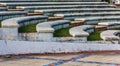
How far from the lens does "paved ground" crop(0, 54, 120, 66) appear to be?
31.2 ft

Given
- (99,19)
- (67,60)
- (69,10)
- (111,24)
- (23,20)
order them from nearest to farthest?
A: (67,60), (23,20), (111,24), (99,19), (69,10)

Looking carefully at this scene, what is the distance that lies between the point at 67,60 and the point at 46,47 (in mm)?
1262

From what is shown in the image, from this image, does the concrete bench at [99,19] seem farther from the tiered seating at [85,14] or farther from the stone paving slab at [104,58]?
the stone paving slab at [104,58]

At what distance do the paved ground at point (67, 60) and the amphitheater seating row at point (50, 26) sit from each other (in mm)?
1188

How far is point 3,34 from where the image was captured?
11.1m

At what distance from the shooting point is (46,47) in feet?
36.3

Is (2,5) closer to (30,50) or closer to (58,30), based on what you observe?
(58,30)

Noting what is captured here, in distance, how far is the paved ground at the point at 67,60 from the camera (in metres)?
9.52

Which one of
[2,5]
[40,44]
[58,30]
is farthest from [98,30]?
[2,5]

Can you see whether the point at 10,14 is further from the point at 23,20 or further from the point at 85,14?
the point at 85,14

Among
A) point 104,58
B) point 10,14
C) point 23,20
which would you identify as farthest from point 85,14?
point 104,58

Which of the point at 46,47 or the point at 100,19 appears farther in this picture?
the point at 100,19

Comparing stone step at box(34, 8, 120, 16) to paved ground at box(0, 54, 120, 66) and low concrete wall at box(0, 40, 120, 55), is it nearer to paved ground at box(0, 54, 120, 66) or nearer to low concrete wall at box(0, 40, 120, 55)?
low concrete wall at box(0, 40, 120, 55)

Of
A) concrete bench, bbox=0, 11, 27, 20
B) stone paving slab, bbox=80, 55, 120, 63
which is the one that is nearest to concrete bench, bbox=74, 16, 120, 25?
concrete bench, bbox=0, 11, 27, 20
